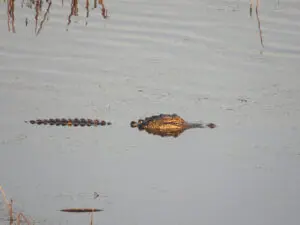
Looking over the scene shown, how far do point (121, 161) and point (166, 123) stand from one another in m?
1.22

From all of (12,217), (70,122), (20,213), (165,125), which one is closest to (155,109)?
(165,125)

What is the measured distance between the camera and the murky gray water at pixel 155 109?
8672 millimetres

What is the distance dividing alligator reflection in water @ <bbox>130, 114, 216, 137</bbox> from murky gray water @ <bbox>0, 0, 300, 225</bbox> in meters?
0.12

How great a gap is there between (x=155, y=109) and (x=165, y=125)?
0.58 metres

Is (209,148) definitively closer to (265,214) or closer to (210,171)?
(210,171)

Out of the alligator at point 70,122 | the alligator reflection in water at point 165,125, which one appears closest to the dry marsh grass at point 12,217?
the alligator at point 70,122

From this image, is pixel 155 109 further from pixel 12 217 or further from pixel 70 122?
pixel 12 217

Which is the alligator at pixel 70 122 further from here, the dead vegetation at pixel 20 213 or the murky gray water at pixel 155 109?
the dead vegetation at pixel 20 213

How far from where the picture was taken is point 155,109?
36.4 ft

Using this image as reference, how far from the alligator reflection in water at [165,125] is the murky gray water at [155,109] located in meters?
0.12

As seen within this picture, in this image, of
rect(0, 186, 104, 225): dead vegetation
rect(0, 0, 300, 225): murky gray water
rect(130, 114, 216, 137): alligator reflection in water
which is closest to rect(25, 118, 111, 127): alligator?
rect(0, 0, 300, 225): murky gray water

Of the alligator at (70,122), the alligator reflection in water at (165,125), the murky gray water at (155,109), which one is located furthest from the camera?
the alligator reflection in water at (165,125)

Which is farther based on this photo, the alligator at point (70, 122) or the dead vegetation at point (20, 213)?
the alligator at point (70, 122)

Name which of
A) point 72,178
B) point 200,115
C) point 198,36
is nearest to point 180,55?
point 198,36
